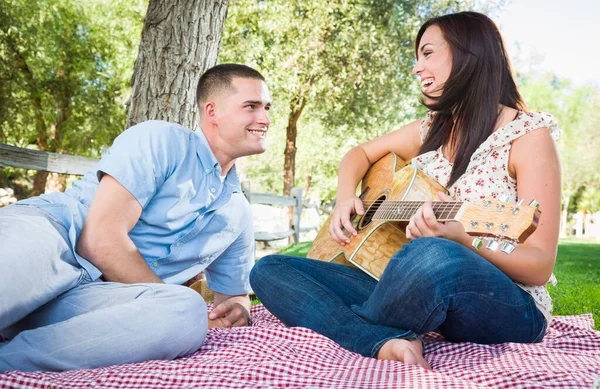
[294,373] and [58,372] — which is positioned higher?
[294,373]

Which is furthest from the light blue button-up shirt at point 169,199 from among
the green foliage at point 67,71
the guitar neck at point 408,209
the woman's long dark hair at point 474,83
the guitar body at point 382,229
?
the green foliage at point 67,71

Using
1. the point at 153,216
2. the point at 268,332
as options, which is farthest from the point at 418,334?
the point at 153,216

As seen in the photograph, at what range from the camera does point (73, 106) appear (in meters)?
16.3

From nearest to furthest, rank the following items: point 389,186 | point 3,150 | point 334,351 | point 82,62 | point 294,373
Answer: point 294,373 < point 334,351 < point 389,186 < point 3,150 < point 82,62

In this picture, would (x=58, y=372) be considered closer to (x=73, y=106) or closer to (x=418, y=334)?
(x=418, y=334)

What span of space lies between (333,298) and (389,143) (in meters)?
1.17

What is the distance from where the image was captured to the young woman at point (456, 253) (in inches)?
85.2

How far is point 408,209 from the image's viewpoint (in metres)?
2.63

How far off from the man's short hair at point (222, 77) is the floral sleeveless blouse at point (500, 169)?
1313 mm

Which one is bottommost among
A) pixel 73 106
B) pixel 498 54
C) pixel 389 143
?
pixel 73 106

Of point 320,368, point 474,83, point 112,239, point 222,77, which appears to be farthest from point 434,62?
point 112,239

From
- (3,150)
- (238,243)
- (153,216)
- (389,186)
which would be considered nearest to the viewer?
(153,216)

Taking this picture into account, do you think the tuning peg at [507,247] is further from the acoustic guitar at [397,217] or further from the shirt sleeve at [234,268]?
the shirt sleeve at [234,268]

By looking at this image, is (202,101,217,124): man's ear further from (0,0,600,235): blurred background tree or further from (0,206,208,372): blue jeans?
(0,0,600,235): blurred background tree
